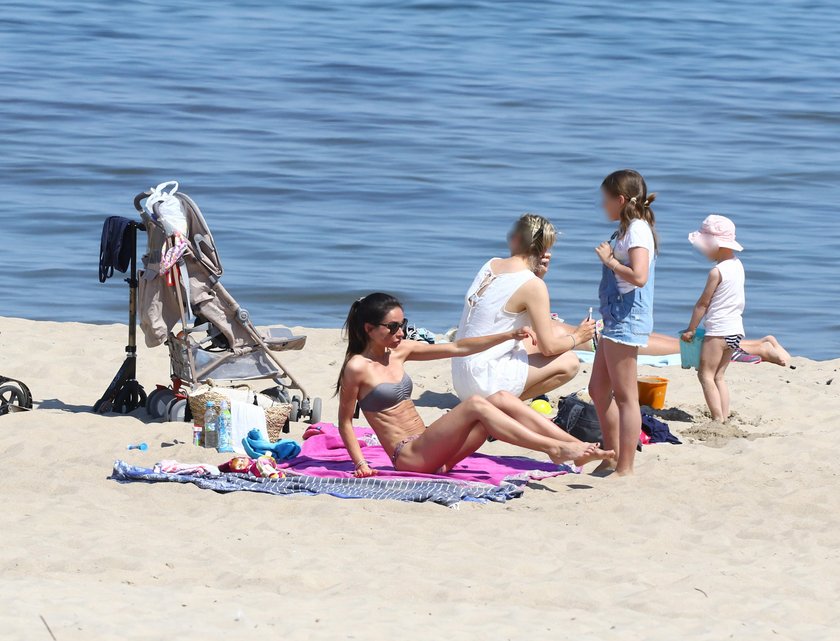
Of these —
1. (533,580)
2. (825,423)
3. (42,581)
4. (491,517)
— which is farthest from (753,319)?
(42,581)

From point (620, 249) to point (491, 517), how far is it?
1368 mm

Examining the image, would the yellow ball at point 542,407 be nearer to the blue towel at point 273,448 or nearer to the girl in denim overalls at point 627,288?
the girl in denim overalls at point 627,288

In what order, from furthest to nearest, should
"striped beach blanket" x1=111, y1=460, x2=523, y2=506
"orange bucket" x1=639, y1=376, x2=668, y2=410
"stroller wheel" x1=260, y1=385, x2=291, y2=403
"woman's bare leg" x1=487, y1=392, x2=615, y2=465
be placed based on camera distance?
"orange bucket" x1=639, y1=376, x2=668, y2=410
"stroller wheel" x1=260, y1=385, x2=291, y2=403
"woman's bare leg" x1=487, y1=392, x2=615, y2=465
"striped beach blanket" x1=111, y1=460, x2=523, y2=506

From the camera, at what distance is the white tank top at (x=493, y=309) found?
684 cm

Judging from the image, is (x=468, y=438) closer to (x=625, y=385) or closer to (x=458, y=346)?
(x=458, y=346)

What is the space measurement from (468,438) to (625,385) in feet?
2.46

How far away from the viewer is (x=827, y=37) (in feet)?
Answer: 115

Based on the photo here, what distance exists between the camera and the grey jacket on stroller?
7559 millimetres

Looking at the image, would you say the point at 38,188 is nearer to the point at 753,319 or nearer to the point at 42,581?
the point at 753,319

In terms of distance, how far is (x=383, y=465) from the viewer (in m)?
6.74

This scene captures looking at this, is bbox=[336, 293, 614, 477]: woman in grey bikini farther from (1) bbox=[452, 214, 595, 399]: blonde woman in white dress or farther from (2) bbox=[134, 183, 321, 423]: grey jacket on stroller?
(2) bbox=[134, 183, 321, 423]: grey jacket on stroller

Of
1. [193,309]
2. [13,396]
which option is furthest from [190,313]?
[13,396]

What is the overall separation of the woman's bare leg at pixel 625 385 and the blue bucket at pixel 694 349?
1.64 metres

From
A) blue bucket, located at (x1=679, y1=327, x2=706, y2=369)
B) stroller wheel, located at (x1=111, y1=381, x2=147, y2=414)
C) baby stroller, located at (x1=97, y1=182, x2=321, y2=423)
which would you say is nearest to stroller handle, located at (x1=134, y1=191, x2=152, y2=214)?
baby stroller, located at (x1=97, y1=182, x2=321, y2=423)
